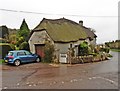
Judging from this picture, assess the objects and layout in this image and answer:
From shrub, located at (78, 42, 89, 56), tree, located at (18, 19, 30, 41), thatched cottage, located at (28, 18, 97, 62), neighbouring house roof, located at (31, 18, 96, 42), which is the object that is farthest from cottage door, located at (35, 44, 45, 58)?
tree, located at (18, 19, 30, 41)

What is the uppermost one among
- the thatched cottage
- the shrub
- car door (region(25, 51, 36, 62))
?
the thatched cottage

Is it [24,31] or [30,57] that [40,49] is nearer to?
[30,57]

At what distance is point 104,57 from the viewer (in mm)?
28906

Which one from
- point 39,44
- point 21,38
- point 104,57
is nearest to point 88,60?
point 104,57

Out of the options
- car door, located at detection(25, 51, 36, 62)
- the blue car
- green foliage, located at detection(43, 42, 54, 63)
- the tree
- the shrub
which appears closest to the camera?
the blue car

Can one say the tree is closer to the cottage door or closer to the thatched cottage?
the thatched cottage

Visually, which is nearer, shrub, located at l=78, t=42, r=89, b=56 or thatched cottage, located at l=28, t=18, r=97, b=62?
thatched cottage, located at l=28, t=18, r=97, b=62

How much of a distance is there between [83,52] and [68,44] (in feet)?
6.75

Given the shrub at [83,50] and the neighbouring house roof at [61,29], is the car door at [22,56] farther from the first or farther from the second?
the shrub at [83,50]

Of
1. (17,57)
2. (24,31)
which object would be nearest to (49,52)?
(17,57)

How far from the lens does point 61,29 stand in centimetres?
2891

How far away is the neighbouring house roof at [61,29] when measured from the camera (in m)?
26.5

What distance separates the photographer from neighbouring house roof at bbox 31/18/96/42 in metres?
26.5

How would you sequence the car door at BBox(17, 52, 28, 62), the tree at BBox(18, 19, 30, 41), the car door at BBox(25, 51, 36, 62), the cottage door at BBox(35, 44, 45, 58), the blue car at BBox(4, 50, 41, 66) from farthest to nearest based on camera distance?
the tree at BBox(18, 19, 30, 41), the cottage door at BBox(35, 44, 45, 58), the car door at BBox(25, 51, 36, 62), the car door at BBox(17, 52, 28, 62), the blue car at BBox(4, 50, 41, 66)
